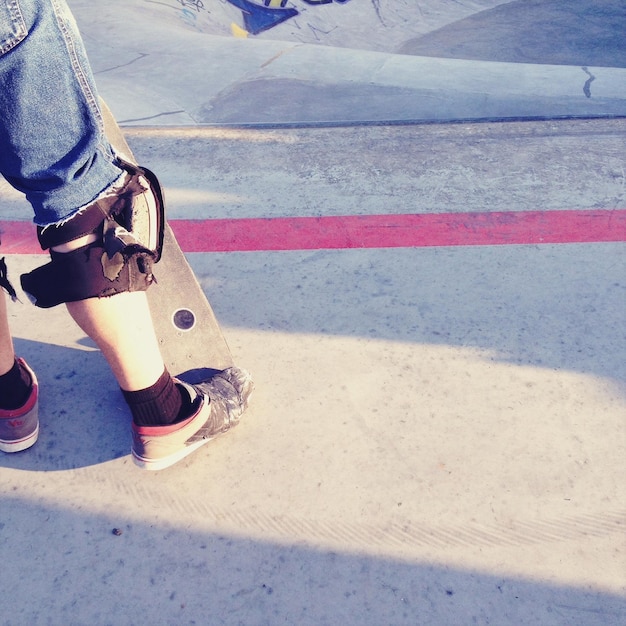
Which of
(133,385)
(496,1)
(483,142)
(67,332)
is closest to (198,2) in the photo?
(496,1)

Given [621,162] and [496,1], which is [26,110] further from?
[496,1]

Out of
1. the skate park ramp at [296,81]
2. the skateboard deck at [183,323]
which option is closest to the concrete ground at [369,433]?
the skateboard deck at [183,323]

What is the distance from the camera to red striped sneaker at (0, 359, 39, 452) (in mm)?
1592

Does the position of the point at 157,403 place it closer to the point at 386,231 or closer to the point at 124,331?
the point at 124,331

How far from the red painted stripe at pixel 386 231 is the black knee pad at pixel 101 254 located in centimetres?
115

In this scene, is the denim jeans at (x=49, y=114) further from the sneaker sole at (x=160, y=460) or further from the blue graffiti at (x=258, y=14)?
the blue graffiti at (x=258, y=14)

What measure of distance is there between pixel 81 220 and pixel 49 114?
21 centimetres

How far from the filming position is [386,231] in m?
2.52

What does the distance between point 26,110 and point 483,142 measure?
260 cm

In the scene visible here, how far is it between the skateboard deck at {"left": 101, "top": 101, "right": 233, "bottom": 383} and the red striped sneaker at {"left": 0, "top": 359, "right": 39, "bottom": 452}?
369mm

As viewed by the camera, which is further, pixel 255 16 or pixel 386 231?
pixel 255 16

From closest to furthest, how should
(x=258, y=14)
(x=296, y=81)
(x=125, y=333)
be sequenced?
1. (x=125, y=333)
2. (x=296, y=81)
3. (x=258, y=14)

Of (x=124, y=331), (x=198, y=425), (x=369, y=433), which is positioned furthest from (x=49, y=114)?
(x=369, y=433)

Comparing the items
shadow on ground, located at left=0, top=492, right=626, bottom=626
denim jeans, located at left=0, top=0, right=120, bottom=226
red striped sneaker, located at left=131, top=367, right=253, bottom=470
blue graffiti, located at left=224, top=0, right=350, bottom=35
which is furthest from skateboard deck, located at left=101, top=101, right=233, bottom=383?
blue graffiti, located at left=224, top=0, right=350, bottom=35
